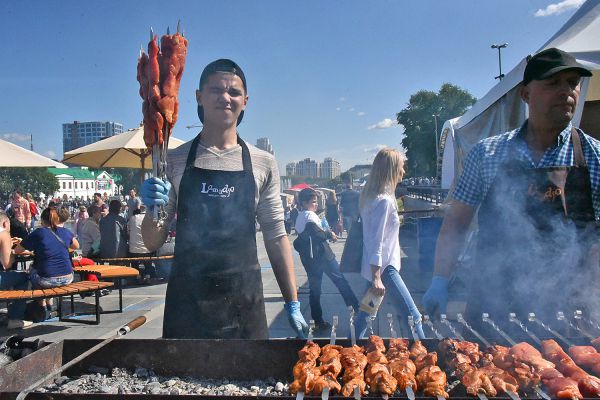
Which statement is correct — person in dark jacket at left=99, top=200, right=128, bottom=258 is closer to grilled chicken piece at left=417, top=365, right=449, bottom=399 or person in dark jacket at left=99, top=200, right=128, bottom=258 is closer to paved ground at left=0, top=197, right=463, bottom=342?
paved ground at left=0, top=197, right=463, bottom=342

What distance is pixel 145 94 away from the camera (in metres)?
2.24

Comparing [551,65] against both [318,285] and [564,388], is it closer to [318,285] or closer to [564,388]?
[564,388]

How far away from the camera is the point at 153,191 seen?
2115 millimetres

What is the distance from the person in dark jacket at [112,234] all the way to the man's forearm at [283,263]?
21.0 ft

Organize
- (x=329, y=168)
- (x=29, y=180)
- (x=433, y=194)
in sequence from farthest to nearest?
(x=329, y=168), (x=29, y=180), (x=433, y=194)

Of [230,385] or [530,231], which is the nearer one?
[230,385]

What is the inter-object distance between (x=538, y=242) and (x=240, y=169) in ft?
5.29

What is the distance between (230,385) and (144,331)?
380 centimetres

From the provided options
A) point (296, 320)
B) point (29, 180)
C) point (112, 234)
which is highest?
point (29, 180)

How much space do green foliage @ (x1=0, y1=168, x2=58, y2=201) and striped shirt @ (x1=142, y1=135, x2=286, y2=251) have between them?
63.3 meters

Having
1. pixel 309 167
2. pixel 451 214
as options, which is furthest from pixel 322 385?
pixel 309 167

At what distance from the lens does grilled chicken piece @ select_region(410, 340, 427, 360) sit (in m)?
2.10

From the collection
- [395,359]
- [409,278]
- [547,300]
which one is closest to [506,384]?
[395,359]

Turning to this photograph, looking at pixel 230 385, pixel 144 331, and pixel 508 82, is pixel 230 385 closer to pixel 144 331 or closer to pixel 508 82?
pixel 144 331
